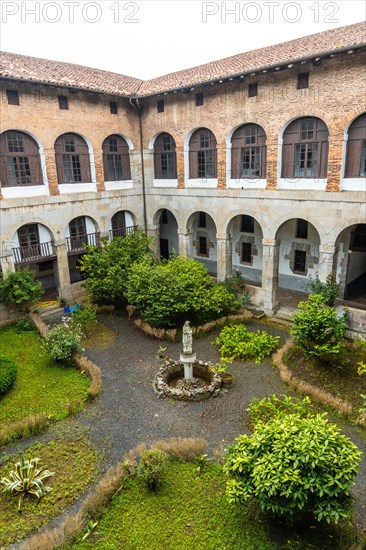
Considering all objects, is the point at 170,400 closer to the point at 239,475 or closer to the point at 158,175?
the point at 239,475

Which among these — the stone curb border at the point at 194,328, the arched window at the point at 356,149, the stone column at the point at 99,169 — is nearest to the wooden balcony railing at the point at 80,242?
the stone column at the point at 99,169

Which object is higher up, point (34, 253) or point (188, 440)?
point (34, 253)

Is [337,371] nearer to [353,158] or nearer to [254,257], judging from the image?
[353,158]

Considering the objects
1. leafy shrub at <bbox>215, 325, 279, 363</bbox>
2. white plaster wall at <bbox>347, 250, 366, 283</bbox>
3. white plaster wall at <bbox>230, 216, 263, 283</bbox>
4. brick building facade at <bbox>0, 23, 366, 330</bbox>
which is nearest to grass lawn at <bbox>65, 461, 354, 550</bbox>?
leafy shrub at <bbox>215, 325, 279, 363</bbox>

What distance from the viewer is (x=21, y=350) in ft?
47.7

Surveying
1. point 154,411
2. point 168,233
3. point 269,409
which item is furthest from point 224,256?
point 154,411

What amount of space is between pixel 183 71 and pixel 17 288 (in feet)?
46.0

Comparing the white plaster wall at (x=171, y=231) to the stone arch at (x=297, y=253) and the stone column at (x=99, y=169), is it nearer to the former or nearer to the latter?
the stone column at (x=99, y=169)

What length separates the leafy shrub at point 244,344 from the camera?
1362 cm

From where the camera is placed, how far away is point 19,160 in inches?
658

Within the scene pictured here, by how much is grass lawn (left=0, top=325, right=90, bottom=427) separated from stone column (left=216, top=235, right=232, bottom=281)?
8.77 metres

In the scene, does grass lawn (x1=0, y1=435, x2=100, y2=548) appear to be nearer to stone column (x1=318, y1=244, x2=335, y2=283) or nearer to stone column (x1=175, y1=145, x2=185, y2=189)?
stone column (x1=318, y1=244, x2=335, y2=283)

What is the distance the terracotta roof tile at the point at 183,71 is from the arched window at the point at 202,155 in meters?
2.46

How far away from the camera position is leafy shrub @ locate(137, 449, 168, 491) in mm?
7777
